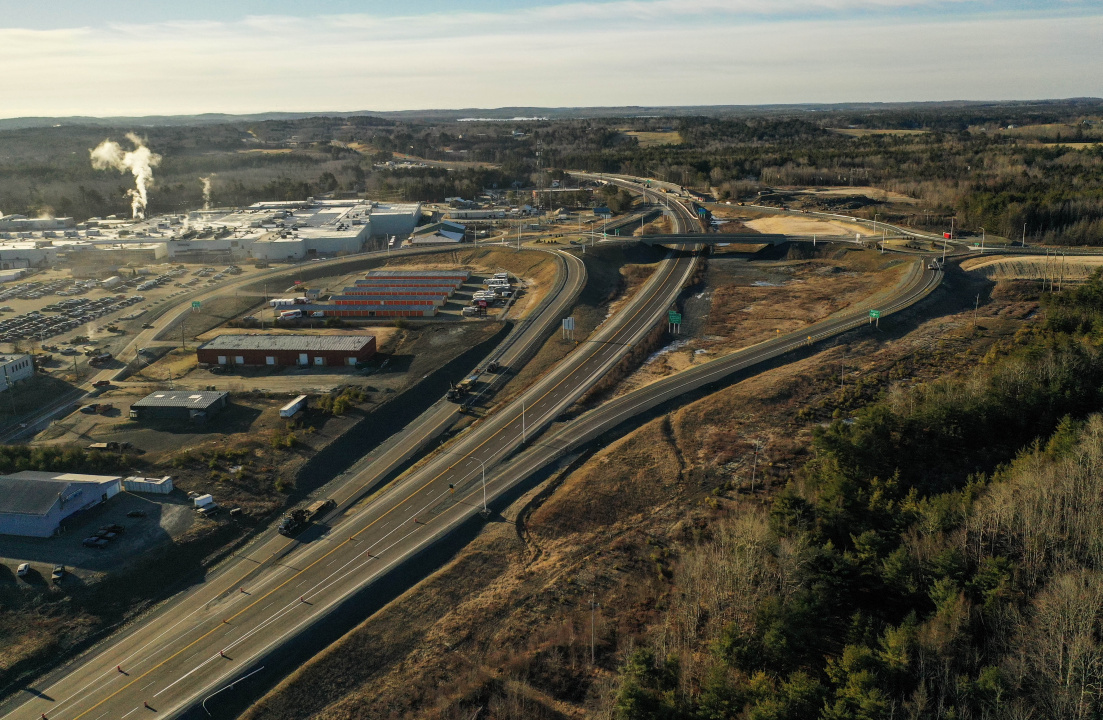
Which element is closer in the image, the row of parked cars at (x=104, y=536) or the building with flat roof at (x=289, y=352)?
the row of parked cars at (x=104, y=536)

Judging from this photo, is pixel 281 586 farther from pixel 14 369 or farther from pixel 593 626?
pixel 14 369

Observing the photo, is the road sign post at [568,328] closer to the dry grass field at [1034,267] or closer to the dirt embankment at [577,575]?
the dirt embankment at [577,575]

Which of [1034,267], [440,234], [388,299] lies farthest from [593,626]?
[440,234]

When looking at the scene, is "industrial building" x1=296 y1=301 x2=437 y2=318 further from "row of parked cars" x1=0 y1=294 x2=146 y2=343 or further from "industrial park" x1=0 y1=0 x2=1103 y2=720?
"row of parked cars" x1=0 y1=294 x2=146 y2=343

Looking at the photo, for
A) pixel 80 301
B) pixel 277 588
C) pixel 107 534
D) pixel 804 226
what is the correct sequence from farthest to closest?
pixel 804 226 → pixel 80 301 → pixel 107 534 → pixel 277 588

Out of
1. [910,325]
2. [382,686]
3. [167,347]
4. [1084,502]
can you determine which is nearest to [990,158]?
[910,325]

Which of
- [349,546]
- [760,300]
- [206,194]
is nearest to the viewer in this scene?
[349,546]

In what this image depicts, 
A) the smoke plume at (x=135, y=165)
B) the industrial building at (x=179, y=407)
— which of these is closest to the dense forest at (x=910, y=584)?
the industrial building at (x=179, y=407)
